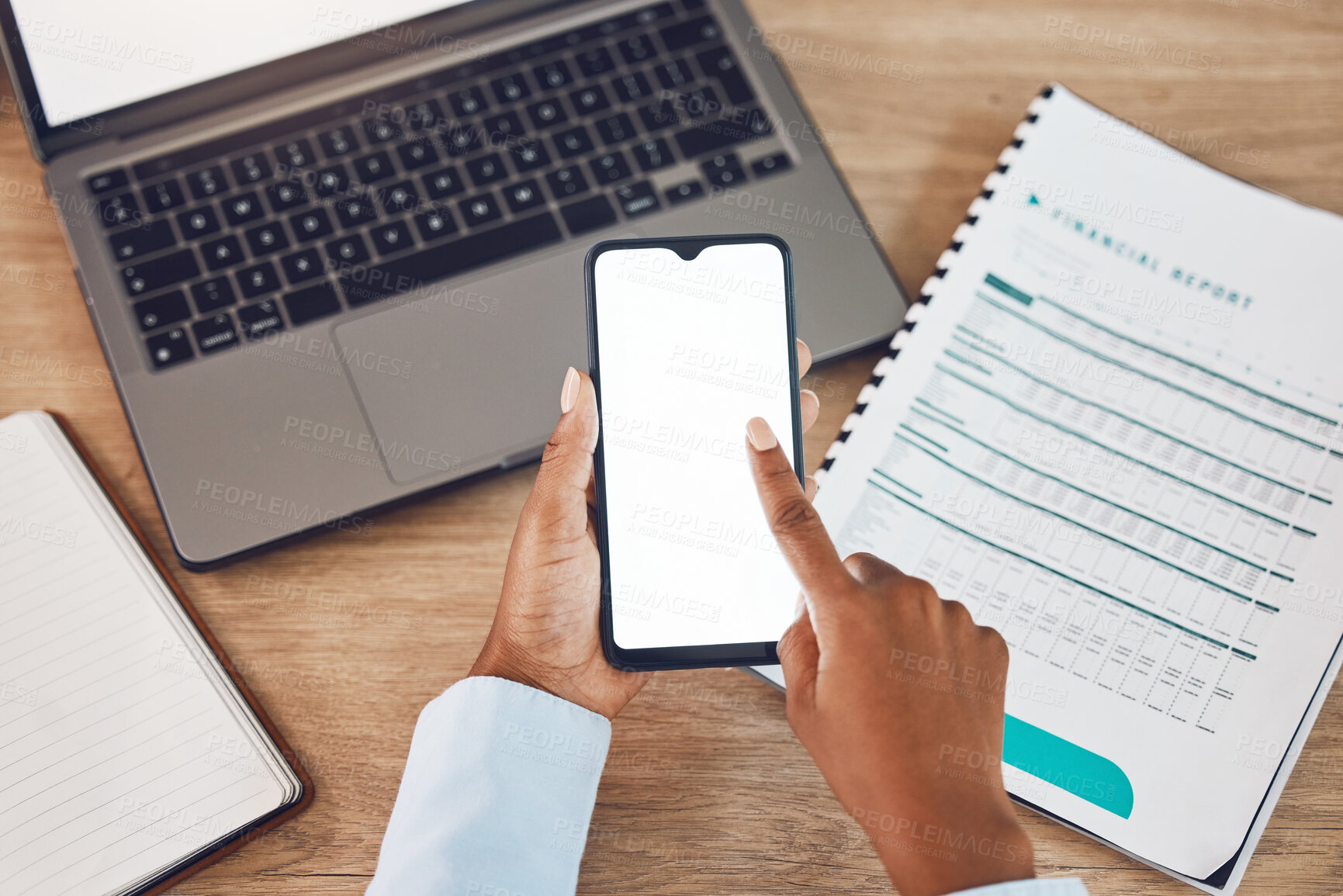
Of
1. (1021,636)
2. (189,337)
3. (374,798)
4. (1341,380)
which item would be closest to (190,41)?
(189,337)

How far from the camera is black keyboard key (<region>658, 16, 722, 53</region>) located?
0.65 metres

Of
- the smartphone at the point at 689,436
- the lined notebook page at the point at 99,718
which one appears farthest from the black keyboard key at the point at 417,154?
the lined notebook page at the point at 99,718

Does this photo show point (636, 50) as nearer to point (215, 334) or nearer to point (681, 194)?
point (681, 194)

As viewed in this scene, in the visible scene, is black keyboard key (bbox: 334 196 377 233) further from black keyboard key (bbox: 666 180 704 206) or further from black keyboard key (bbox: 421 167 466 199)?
black keyboard key (bbox: 666 180 704 206)

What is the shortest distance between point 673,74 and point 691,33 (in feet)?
0.14

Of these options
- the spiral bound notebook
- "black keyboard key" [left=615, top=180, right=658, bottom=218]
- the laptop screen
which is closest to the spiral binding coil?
the spiral bound notebook

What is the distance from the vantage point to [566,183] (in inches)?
24.7

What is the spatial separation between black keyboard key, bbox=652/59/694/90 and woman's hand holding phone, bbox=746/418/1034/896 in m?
0.31

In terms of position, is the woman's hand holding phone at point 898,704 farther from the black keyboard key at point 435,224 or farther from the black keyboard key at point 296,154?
the black keyboard key at point 296,154

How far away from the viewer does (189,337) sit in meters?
0.59

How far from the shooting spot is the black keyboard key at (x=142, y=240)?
23.7 inches

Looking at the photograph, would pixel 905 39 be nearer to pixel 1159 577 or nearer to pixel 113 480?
pixel 1159 577

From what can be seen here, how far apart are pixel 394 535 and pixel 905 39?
596mm

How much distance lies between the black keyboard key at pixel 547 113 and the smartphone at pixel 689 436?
18 cm
